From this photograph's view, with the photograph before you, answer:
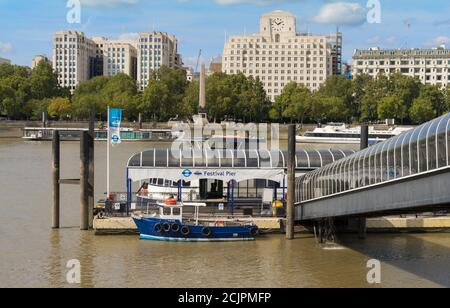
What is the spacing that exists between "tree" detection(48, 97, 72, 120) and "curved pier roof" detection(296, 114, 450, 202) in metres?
148

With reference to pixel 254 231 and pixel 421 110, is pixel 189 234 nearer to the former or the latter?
pixel 254 231

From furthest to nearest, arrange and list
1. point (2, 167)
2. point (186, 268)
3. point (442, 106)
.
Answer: point (442, 106), point (2, 167), point (186, 268)

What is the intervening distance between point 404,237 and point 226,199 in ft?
30.7

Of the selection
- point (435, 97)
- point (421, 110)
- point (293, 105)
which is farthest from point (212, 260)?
point (435, 97)

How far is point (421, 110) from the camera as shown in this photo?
16675cm

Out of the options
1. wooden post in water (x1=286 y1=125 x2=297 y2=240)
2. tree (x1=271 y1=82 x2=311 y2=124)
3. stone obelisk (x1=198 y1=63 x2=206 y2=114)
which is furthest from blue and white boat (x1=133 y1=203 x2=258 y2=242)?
tree (x1=271 y1=82 x2=311 y2=124)

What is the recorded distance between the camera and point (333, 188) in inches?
1252

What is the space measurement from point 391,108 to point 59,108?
7456 centimetres

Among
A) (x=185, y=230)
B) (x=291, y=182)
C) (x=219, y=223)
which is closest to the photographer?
(x=291, y=182)

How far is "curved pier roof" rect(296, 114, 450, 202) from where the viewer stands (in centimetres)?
2231

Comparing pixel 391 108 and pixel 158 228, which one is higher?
pixel 391 108

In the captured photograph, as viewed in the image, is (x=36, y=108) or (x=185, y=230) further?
(x=36, y=108)

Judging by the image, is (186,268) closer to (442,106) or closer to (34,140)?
(34,140)
